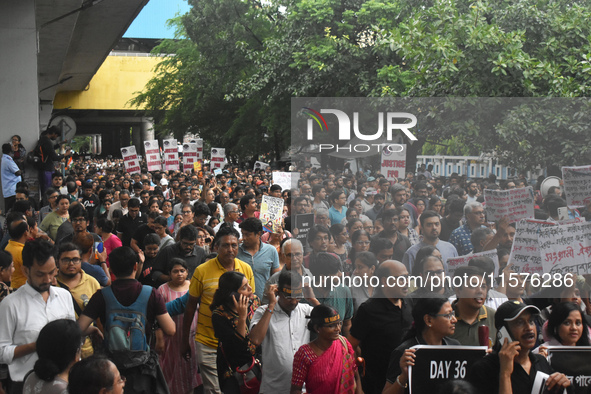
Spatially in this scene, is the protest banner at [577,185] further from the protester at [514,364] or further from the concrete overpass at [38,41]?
the concrete overpass at [38,41]

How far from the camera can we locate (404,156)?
5.67 meters

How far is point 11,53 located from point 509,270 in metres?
12.5

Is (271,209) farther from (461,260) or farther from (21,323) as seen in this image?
(21,323)

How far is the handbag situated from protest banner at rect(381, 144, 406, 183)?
67.9 inches

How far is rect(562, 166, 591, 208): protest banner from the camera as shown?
5.66 meters

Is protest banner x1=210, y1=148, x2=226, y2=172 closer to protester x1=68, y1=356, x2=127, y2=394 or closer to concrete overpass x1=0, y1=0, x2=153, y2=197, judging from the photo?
concrete overpass x1=0, y1=0, x2=153, y2=197

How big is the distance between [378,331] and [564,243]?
4.99 feet

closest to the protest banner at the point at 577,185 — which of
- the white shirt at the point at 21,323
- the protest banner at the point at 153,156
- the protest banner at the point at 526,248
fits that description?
the protest banner at the point at 526,248

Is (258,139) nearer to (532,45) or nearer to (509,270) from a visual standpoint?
(532,45)

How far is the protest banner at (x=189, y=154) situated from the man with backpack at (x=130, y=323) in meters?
18.7

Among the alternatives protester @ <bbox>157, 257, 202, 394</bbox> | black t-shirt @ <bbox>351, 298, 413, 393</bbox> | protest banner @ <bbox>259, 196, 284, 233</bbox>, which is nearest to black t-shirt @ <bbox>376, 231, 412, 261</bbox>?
black t-shirt @ <bbox>351, 298, 413, 393</bbox>

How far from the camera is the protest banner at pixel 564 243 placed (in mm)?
5664

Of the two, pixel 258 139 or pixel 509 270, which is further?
pixel 258 139

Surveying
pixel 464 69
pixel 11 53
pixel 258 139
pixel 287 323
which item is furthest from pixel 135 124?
pixel 287 323
